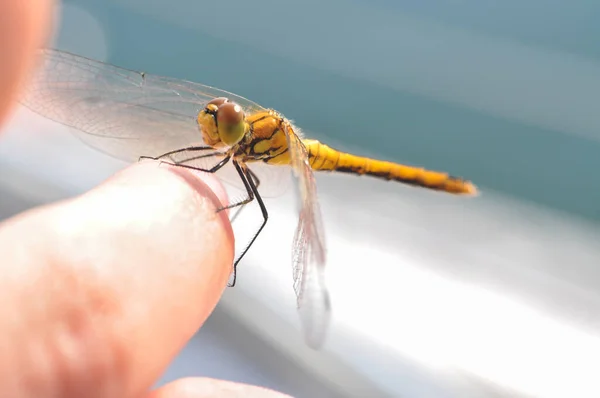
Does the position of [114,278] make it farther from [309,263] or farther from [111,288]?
[309,263]

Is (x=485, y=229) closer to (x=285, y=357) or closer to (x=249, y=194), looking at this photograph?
(x=285, y=357)

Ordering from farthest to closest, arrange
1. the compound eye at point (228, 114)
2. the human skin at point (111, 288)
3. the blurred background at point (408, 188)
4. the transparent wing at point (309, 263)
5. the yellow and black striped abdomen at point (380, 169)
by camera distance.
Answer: the blurred background at point (408, 188), the yellow and black striped abdomen at point (380, 169), the compound eye at point (228, 114), the transparent wing at point (309, 263), the human skin at point (111, 288)

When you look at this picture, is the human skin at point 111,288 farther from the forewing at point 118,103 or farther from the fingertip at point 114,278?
the forewing at point 118,103

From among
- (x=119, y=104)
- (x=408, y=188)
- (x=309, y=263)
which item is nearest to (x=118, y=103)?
(x=119, y=104)

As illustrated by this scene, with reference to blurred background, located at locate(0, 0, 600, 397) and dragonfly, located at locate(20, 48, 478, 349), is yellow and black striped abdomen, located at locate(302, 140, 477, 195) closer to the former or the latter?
dragonfly, located at locate(20, 48, 478, 349)

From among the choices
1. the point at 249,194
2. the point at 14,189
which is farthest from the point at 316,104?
the point at 249,194

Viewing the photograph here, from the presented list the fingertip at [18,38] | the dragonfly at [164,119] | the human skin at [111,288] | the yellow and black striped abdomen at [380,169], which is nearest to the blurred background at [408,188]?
the yellow and black striped abdomen at [380,169]
